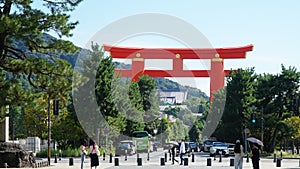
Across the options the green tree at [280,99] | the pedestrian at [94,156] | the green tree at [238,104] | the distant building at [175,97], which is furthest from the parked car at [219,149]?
the distant building at [175,97]

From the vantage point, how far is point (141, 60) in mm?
75312

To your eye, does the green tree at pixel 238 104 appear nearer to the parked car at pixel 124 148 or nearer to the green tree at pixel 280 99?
the green tree at pixel 280 99

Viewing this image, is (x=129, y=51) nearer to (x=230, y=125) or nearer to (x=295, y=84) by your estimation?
(x=230, y=125)

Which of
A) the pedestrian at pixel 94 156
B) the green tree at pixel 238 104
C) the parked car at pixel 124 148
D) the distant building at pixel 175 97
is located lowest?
the parked car at pixel 124 148

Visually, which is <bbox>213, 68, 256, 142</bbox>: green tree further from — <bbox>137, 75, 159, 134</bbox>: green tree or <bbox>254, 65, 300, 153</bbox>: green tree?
<bbox>137, 75, 159, 134</bbox>: green tree

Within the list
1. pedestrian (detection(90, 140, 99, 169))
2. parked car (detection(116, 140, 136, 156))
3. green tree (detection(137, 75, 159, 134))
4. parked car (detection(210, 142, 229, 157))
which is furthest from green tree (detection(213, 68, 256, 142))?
pedestrian (detection(90, 140, 99, 169))

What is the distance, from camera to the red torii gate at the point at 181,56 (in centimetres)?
7225

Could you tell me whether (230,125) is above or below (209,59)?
below

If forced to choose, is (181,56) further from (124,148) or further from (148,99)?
(148,99)

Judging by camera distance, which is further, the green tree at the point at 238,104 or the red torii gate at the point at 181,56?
the red torii gate at the point at 181,56

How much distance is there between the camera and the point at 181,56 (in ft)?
244

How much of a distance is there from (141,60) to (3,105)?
153 feet

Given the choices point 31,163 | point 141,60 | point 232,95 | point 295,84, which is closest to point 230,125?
point 232,95

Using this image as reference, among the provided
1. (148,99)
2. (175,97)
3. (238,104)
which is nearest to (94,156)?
(238,104)
